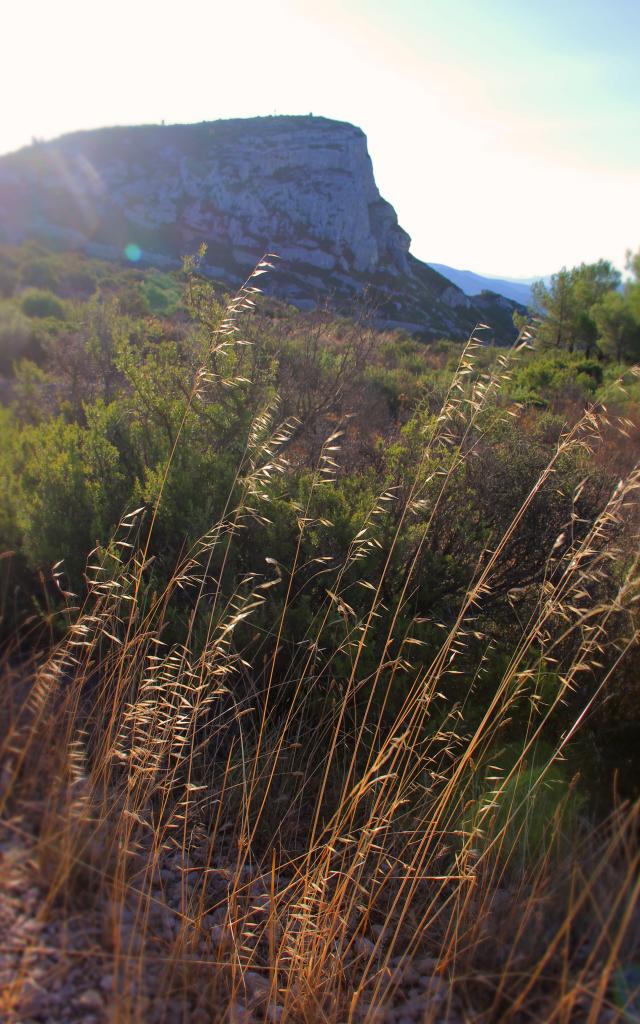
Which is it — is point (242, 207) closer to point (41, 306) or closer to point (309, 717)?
point (41, 306)

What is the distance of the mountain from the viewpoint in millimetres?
40781

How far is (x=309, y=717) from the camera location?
2.91 metres

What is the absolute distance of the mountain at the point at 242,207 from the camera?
4078 cm

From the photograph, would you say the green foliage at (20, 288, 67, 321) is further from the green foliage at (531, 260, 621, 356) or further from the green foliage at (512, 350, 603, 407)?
the green foliage at (531, 260, 621, 356)

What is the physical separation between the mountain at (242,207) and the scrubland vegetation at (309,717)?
3405 centimetres

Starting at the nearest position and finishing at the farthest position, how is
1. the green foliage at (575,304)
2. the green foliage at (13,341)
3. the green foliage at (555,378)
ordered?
the green foliage at (13,341)
the green foliage at (555,378)
the green foliage at (575,304)

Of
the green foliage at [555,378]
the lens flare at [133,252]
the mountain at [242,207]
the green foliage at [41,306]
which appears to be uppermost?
the mountain at [242,207]

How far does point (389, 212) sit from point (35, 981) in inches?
2572

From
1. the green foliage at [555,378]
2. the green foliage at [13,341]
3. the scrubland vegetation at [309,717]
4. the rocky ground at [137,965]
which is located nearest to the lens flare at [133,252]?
the green foliage at [555,378]

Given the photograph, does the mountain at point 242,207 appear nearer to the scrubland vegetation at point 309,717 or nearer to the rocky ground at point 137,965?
the scrubland vegetation at point 309,717

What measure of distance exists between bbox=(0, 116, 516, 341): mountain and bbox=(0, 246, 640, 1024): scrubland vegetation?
112ft

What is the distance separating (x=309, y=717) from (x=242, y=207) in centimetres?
5122

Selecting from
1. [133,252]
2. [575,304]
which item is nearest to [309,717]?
[575,304]

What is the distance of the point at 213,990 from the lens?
5.17ft
